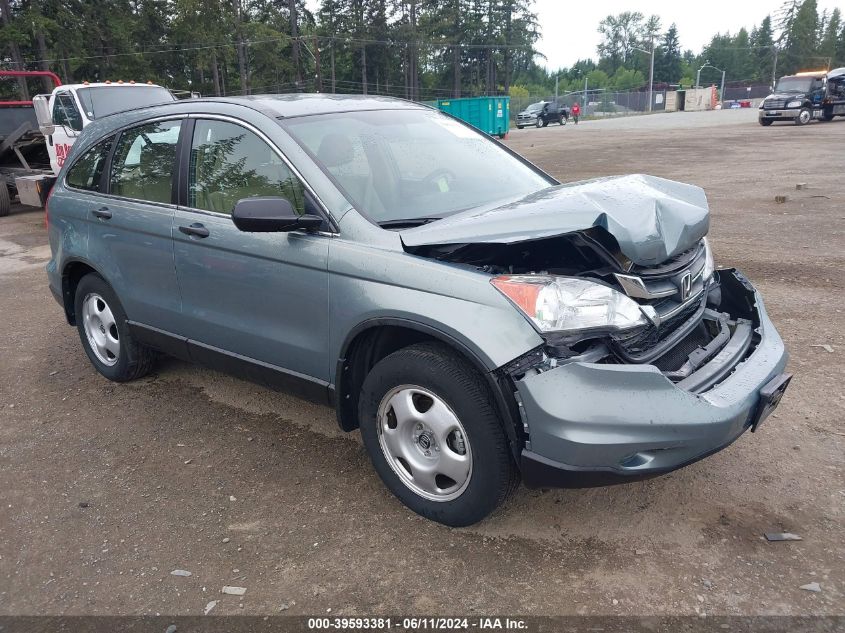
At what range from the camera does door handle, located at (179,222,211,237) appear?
3615 mm

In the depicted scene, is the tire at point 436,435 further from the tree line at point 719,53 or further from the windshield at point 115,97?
the tree line at point 719,53

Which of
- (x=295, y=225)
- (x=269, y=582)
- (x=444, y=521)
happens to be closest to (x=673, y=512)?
(x=444, y=521)

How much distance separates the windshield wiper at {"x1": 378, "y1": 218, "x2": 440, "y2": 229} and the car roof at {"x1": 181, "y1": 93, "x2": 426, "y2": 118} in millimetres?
872

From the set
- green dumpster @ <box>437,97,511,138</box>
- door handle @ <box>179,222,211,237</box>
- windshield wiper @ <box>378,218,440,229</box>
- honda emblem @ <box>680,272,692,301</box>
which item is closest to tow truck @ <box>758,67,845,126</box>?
green dumpster @ <box>437,97,511,138</box>

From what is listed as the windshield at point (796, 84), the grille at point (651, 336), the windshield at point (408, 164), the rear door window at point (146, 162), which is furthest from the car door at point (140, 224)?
the windshield at point (796, 84)

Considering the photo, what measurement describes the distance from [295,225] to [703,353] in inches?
74.0

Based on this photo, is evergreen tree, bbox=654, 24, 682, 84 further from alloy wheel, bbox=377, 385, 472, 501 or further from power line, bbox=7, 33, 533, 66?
alloy wheel, bbox=377, 385, 472, 501

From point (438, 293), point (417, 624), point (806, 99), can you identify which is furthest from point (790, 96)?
point (417, 624)

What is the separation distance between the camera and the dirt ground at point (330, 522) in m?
2.59

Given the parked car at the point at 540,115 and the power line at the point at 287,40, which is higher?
the power line at the point at 287,40

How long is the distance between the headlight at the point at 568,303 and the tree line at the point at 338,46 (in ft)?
127

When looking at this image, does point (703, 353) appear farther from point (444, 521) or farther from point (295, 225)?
point (295, 225)

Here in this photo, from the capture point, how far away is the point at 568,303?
8.36 feet

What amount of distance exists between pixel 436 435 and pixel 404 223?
1001 mm
